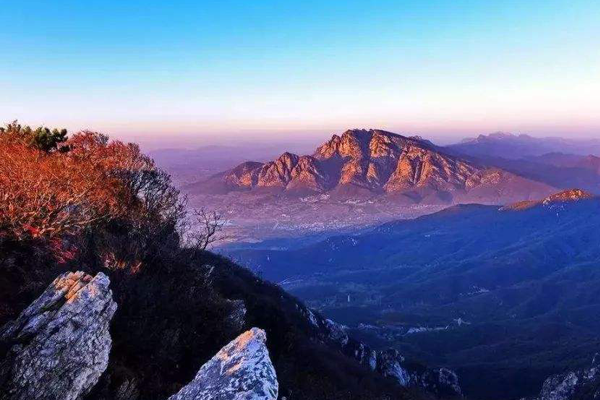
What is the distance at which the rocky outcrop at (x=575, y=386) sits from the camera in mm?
108206

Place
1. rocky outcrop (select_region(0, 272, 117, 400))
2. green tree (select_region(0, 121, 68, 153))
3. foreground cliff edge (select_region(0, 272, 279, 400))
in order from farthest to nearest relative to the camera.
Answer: green tree (select_region(0, 121, 68, 153))
rocky outcrop (select_region(0, 272, 117, 400))
foreground cliff edge (select_region(0, 272, 279, 400))

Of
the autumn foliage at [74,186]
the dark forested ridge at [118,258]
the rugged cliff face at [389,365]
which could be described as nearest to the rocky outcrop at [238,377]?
the dark forested ridge at [118,258]

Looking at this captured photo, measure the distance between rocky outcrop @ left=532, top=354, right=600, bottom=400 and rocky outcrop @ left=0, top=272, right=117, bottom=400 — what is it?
116317 mm

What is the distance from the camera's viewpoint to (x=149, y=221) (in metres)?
36.5

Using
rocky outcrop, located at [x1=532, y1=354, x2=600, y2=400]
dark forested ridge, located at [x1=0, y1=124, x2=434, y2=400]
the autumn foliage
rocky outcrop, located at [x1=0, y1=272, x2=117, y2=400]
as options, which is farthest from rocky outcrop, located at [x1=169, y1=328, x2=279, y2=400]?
rocky outcrop, located at [x1=532, y1=354, x2=600, y2=400]

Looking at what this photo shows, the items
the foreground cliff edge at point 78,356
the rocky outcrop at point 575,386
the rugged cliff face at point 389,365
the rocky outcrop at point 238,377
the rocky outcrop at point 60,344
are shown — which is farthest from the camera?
the rocky outcrop at point 575,386

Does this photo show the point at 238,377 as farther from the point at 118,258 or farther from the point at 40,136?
the point at 40,136

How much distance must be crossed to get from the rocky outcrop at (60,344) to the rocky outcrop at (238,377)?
4019mm

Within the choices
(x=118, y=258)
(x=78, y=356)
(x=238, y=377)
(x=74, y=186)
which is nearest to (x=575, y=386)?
(x=118, y=258)

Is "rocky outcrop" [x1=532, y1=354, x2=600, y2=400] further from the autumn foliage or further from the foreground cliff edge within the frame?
the foreground cliff edge

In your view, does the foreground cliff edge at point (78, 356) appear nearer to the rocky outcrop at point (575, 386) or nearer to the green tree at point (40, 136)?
the green tree at point (40, 136)

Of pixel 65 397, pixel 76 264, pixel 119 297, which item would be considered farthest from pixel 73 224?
pixel 65 397

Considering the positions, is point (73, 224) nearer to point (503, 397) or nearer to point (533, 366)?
point (503, 397)

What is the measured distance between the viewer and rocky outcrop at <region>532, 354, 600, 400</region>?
108 m
